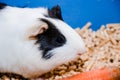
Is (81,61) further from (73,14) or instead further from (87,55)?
(73,14)

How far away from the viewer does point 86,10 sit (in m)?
2.88

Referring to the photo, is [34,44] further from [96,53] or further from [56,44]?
[96,53]

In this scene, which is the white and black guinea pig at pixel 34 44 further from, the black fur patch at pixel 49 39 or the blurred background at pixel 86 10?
the blurred background at pixel 86 10

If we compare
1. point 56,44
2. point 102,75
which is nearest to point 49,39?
point 56,44

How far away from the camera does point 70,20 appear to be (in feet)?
9.46

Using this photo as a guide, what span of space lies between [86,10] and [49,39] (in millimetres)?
907

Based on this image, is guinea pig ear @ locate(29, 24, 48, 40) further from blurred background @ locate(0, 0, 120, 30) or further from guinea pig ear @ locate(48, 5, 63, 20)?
blurred background @ locate(0, 0, 120, 30)

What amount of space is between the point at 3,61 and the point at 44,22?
383 mm

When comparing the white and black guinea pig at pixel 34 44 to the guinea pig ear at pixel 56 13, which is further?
the guinea pig ear at pixel 56 13

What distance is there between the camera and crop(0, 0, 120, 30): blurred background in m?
2.87

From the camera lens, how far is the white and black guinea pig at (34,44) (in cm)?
203

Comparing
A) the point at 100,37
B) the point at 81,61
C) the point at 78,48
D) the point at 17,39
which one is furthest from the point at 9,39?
the point at 100,37

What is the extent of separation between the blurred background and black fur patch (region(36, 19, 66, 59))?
0.81 m

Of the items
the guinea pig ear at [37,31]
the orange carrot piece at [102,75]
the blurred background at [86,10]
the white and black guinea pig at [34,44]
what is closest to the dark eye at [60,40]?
the white and black guinea pig at [34,44]
